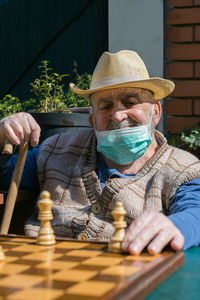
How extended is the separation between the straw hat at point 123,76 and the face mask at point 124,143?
0.23 metres

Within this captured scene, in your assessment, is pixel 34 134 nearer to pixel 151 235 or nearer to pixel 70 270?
pixel 151 235

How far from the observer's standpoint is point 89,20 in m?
4.61

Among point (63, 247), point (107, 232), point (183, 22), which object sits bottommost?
point (107, 232)

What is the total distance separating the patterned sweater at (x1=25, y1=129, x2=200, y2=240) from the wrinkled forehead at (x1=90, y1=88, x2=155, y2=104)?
0.27 meters

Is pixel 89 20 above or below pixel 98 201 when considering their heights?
above

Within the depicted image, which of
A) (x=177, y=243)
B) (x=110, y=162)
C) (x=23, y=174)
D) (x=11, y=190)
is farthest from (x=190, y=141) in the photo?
(x=177, y=243)

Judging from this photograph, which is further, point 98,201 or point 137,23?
point 137,23

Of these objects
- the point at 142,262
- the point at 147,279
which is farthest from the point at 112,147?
the point at 147,279

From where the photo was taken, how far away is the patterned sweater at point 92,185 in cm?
248

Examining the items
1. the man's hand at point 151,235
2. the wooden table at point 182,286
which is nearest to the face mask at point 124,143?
the man's hand at point 151,235

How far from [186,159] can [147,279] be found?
1433 mm

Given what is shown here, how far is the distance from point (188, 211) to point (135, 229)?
53 cm

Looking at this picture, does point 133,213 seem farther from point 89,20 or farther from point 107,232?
point 89,20

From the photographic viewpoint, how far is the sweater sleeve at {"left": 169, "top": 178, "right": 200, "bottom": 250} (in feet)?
6.16
